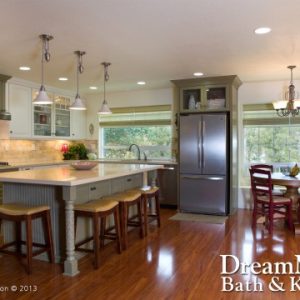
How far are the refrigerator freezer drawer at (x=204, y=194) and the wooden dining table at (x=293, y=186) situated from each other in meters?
1.02

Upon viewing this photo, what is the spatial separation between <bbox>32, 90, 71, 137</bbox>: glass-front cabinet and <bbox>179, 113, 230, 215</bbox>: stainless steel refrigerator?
2.59m

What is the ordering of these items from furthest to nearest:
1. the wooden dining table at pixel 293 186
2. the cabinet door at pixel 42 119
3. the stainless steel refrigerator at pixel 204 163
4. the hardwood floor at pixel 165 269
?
the cabinet door at pixel 42 119 < the stainless steel refrigerator at pixel 204 163 < the wooden dining table at pixel 293 186 < the hardwood floor at pixel 165 269

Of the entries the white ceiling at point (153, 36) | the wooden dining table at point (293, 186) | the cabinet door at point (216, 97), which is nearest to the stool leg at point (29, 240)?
the white ceiling at point (153, 36)

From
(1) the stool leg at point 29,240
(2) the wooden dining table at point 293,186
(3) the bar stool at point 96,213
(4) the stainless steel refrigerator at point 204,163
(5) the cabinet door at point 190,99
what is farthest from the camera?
(5) the cabinet door at point 190,99

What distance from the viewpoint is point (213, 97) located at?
5.66 meters

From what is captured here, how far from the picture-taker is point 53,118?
639 cm

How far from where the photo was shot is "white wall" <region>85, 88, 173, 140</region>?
6645 mm

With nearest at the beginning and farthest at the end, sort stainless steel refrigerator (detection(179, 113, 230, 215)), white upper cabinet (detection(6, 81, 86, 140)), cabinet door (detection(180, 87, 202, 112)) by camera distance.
A: stainless steel refrigerator (detection(179, 113, 230, 215)) → white upper cabinet (detection(6, 81, 86, 140)) → cabinet door (detection(180, 87, 202, 112))

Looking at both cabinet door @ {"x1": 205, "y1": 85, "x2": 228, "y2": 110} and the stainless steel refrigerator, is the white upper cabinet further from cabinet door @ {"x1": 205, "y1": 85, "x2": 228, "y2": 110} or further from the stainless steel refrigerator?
cabinet door @ {"x1": 205, "y1": 85, "x2": 228, "y2": 110}

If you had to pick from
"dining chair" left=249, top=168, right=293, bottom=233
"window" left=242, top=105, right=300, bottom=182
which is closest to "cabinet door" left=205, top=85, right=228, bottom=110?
"window" left=242, top=105, right=300, bottom=182

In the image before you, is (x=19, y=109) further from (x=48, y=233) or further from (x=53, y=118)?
(x=48, y=233)

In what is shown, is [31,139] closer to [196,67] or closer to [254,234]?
[196,67]

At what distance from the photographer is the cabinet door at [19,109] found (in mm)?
5477

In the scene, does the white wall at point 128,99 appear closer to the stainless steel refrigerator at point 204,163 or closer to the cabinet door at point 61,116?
the cabinet door at point 61,116
